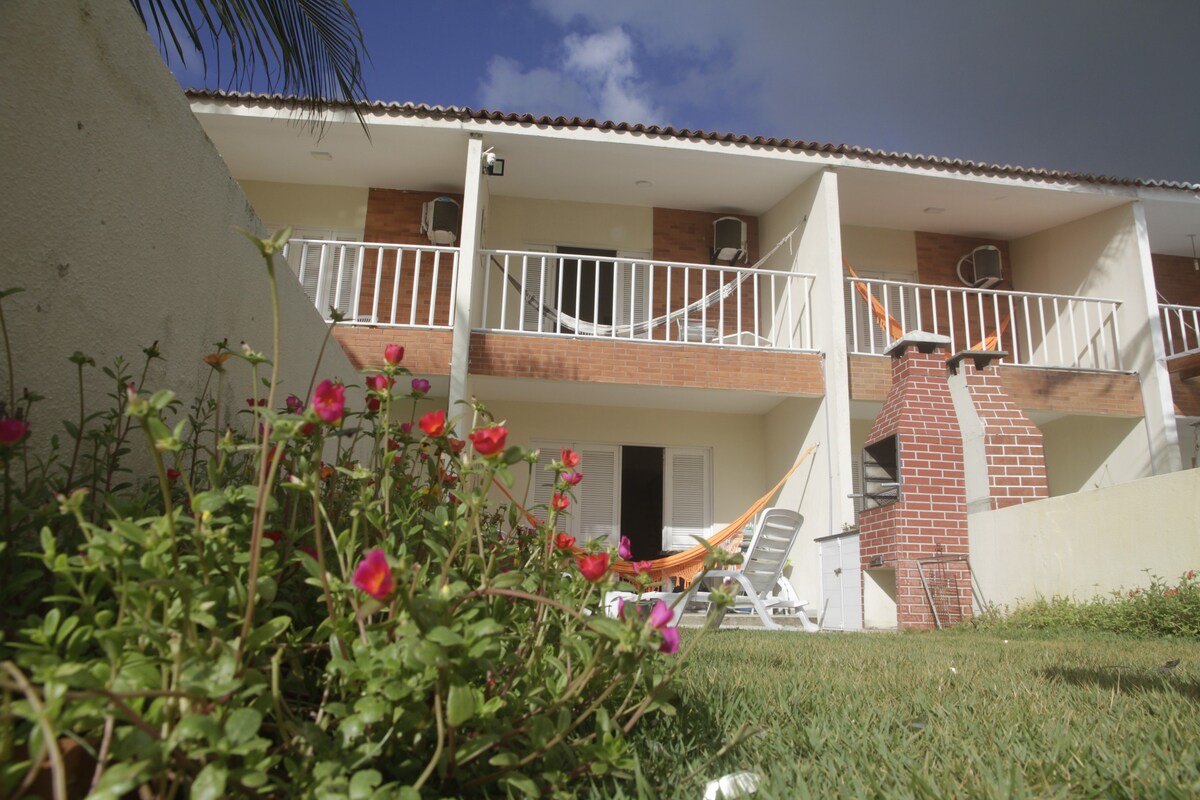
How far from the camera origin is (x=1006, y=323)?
11.0 meters

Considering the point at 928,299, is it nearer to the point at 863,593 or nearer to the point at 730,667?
the point at 863,593

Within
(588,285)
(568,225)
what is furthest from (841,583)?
(568,225)

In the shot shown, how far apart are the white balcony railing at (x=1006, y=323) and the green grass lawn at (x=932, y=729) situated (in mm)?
7372

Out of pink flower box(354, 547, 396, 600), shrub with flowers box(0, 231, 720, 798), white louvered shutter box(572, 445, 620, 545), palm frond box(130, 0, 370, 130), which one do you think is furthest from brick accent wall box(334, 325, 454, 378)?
pink flower box(354, 547, 396, 600)

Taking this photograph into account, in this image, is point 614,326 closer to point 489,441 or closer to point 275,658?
point 489,441

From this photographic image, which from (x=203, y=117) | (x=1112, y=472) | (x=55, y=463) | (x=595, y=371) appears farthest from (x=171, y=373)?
(x=1112, y=472)

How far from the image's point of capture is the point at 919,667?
3227mm

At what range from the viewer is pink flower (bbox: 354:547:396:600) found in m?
0.97

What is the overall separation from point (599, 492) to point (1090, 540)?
629cm

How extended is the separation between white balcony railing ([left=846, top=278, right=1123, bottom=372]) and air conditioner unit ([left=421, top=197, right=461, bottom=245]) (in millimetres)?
5053

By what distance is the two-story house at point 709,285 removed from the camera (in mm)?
9406

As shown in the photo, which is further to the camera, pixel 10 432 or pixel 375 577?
pixel 10 432

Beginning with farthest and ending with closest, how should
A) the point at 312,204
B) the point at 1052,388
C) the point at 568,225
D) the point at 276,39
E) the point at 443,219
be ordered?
the point at 568,225
the point at 312,204
the point at 443,219
the point at 1052,388
the point at 276,39

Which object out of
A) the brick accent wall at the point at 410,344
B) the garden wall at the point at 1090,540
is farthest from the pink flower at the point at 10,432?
the brick accent wall at the point at 410,344
